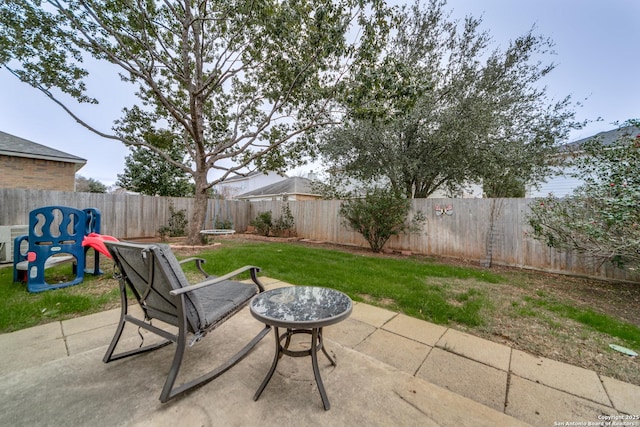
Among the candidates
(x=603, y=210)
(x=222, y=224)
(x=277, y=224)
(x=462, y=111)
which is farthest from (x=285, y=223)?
(x=603, y=210)

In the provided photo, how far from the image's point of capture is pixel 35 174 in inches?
374

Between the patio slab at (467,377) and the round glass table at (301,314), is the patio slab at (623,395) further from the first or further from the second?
the round glass table at (301,314)

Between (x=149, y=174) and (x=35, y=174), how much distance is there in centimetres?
414

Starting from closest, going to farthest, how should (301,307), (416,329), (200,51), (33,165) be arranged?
(301,307) < (416,329) < (200,51) < (33,165)

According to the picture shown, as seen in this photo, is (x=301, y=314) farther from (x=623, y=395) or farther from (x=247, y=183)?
(x=247, y=183)

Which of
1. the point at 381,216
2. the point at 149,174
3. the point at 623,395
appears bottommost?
the point at 623,395

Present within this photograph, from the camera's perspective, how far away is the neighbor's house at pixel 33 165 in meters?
8.98

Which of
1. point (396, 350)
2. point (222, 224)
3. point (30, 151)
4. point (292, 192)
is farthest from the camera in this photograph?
point (292, 192)

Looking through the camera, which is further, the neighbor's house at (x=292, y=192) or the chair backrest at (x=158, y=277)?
the neighbor's house at (x=292, y=192)

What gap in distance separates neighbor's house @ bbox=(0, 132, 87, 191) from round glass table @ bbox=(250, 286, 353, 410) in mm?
12835

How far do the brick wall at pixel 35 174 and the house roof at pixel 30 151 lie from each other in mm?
290

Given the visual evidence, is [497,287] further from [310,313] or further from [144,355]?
[144,355]

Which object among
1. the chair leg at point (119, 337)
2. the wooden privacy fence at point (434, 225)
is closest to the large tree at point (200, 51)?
the wooden privacy fence at point (434, 225)

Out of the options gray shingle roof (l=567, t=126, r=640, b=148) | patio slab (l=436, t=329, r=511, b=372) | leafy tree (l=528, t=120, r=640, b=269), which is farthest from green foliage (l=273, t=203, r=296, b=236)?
gray shingle roof (l=567, t=126, r=640, b=148)
